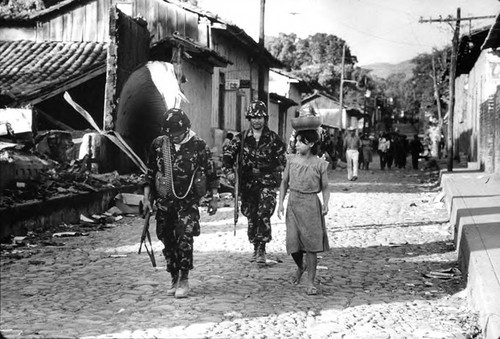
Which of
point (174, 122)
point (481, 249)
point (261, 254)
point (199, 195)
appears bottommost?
point (261, 254)

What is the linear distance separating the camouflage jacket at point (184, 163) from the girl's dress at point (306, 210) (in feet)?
2.87

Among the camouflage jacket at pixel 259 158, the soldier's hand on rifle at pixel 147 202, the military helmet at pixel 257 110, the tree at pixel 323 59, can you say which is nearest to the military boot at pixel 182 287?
the soldier's hand on rifle at pixel 147 202

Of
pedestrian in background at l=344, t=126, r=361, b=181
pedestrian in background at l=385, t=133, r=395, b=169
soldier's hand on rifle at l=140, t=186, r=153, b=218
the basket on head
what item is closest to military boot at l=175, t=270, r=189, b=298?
soldier's hand on rifle at l=140, t=186, r=153, b=218

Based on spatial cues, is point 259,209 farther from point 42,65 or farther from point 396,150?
point 396,150

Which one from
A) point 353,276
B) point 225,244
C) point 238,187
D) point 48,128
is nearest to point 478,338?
point 353,276

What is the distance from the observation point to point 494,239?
7625 millimetres

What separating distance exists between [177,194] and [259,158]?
198 centimetres

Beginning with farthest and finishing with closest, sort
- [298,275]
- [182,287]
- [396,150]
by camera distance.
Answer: [396,150] → [298,275] → [182,287]

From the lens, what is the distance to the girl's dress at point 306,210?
6.45 m

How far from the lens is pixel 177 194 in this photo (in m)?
6.03

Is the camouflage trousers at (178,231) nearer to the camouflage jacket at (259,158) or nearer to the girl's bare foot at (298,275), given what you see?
the girl's bare foot at (298,275)

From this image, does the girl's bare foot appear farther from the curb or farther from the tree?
the tree

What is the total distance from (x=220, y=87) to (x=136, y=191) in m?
10.1

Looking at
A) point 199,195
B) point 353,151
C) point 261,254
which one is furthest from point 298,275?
point 353,151
